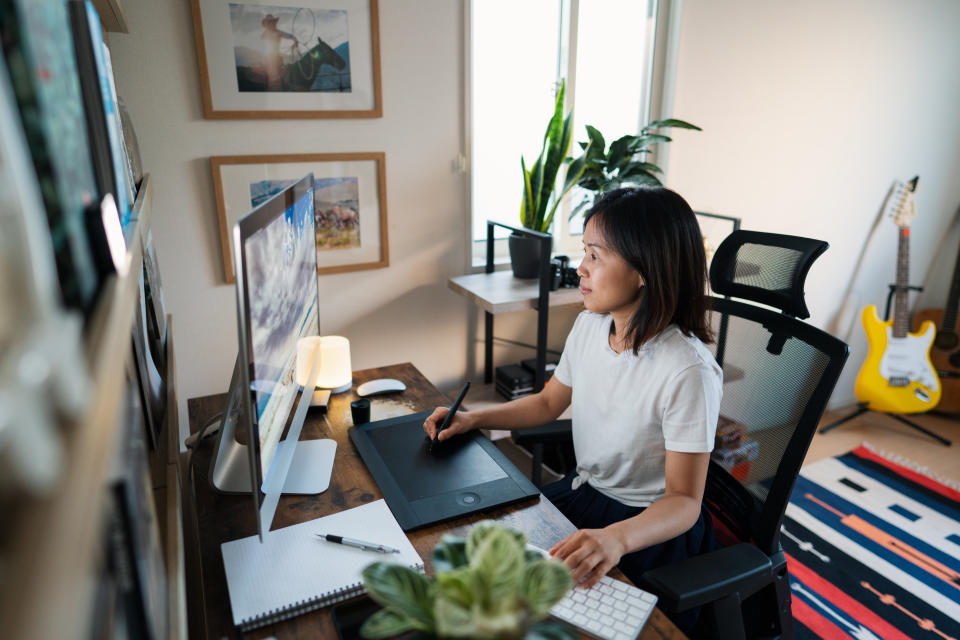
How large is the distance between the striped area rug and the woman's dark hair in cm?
133

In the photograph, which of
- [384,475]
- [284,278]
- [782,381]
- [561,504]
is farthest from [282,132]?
[782,381]

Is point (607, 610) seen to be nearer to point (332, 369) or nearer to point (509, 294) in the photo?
point (332, 369)

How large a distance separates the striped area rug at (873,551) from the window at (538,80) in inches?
59.8

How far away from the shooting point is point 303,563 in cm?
89

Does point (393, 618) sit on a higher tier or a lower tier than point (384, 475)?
higher

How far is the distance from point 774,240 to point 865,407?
2.43 metres

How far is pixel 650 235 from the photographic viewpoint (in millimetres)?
1118

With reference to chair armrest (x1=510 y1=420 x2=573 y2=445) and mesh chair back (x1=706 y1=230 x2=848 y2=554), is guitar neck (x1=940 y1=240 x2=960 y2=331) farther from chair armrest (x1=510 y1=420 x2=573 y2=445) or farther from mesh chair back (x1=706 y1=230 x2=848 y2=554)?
chair armrest (x1=510 y1=420 x2=573 y2=445)

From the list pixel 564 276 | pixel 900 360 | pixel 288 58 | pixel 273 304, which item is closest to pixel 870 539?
pixel 900 360

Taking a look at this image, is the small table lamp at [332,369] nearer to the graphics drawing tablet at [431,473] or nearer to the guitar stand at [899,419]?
the graphics drawing tablet at [431,473]

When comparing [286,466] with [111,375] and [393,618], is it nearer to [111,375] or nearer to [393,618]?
[393,618]

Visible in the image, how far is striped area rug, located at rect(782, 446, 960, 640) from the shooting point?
1.87 meters

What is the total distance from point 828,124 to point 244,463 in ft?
9.80

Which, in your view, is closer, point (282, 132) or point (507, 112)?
point (282, 132)
